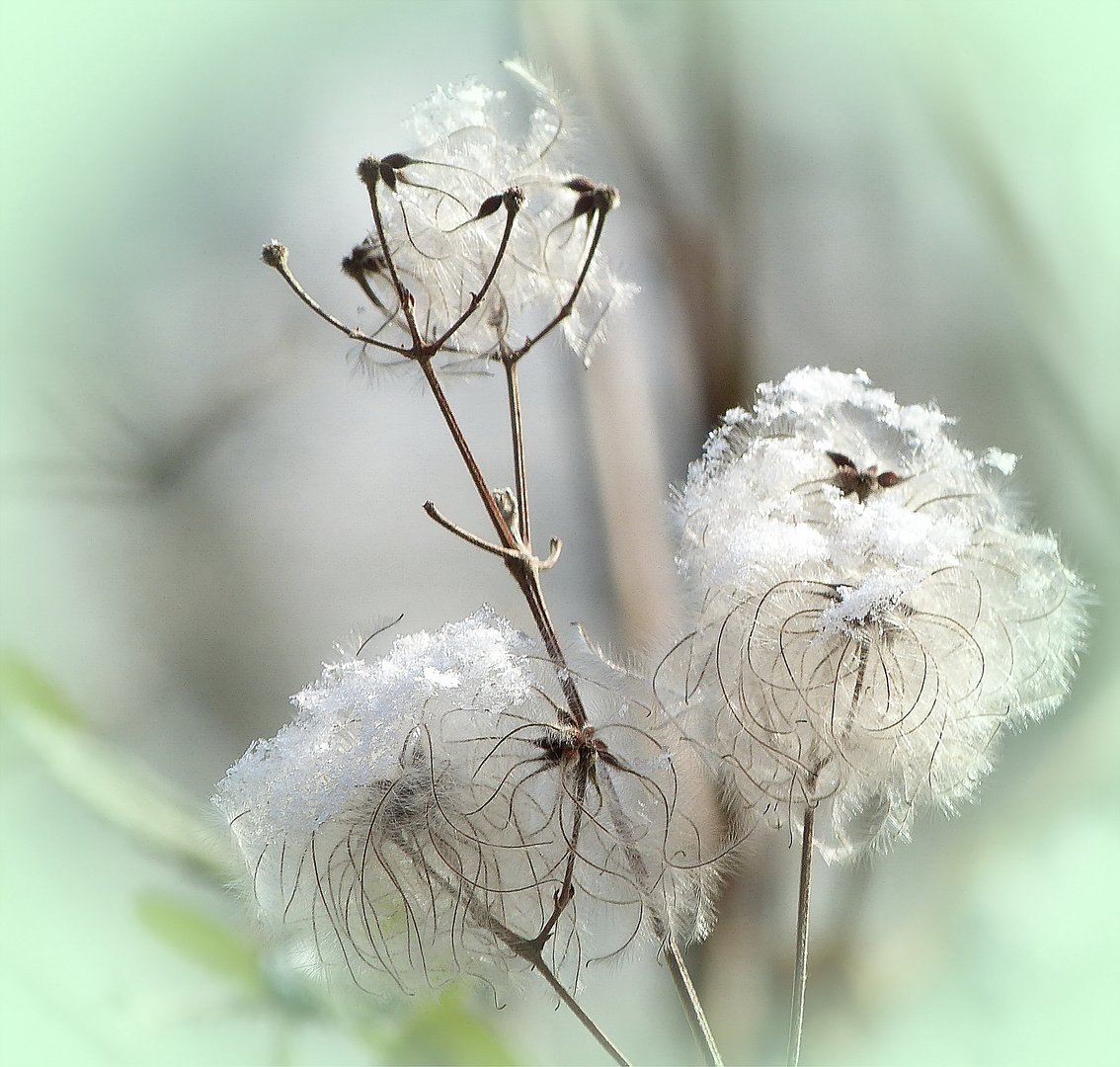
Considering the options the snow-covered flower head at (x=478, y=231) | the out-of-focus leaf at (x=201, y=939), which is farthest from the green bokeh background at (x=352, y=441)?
the snow-covered flower head at (x=478, y=231)

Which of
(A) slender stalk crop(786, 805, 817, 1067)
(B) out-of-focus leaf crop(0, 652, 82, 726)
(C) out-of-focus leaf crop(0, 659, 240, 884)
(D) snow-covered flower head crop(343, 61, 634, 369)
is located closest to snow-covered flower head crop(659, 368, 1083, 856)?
(A) slender stalk crop(786, 805, 817, 1067)

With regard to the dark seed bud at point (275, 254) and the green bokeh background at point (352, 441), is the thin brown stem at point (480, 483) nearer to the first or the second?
the dark seed bud at point (275, 254)

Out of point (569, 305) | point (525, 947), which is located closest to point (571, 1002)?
point (525, 947)

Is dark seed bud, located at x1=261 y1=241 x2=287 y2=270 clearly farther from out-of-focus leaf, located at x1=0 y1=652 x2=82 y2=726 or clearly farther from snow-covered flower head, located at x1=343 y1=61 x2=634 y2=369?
out-of-focus leaf, located at x1=0 y1=652 x2=82 y2=726

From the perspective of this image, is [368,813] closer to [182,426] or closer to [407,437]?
Answer: [407,437]

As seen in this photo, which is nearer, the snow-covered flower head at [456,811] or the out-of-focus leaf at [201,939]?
the snow-covered flower head at [456,811]
